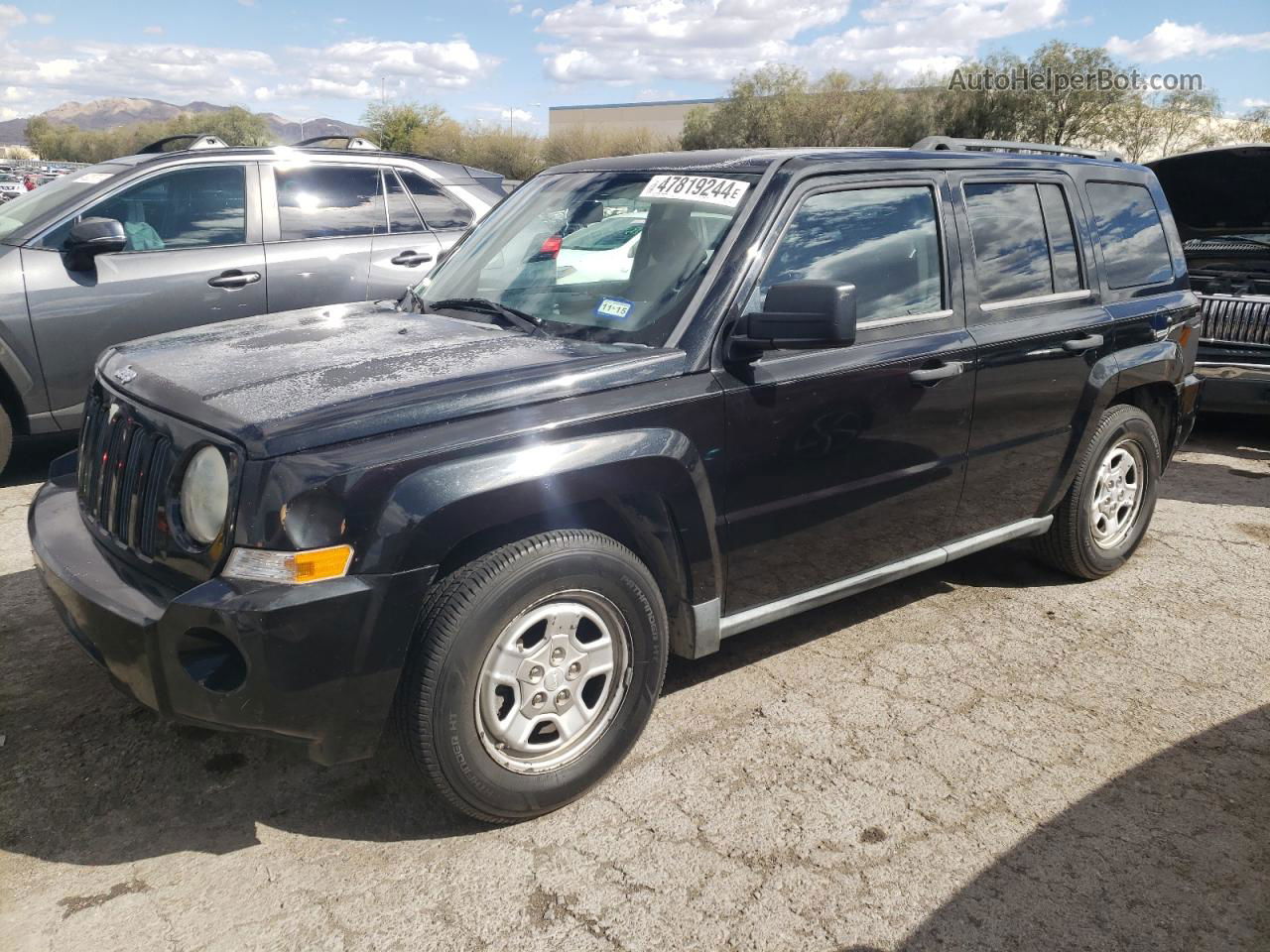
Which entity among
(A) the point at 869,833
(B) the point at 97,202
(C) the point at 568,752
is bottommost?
(A) the point at 869,833

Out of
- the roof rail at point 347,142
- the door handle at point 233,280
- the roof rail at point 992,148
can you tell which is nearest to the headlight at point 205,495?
the roof rail at point 992,148

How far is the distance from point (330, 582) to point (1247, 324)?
6.59 m

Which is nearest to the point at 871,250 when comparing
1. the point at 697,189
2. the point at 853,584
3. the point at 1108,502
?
the point at 697,189

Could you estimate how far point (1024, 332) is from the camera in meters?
3.88

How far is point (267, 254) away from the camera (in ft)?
20.3

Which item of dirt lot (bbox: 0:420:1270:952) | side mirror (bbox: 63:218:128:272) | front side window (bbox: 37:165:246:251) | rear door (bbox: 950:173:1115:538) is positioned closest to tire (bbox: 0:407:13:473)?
side mirror (bbox: 63:218:128:272)

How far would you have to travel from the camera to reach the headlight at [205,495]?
246 cm

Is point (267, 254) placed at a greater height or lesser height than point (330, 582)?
greater

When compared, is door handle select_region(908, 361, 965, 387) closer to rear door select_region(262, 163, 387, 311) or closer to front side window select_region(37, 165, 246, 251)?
rear door select_region(262, 163, 387, 311)

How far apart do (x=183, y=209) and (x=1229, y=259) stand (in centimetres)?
761

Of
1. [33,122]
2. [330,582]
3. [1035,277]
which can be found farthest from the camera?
[33,122]

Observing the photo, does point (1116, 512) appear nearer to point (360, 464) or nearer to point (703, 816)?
point (703, 816)

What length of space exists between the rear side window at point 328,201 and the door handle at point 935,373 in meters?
4.35

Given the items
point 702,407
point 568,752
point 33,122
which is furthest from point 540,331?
point 33,122
